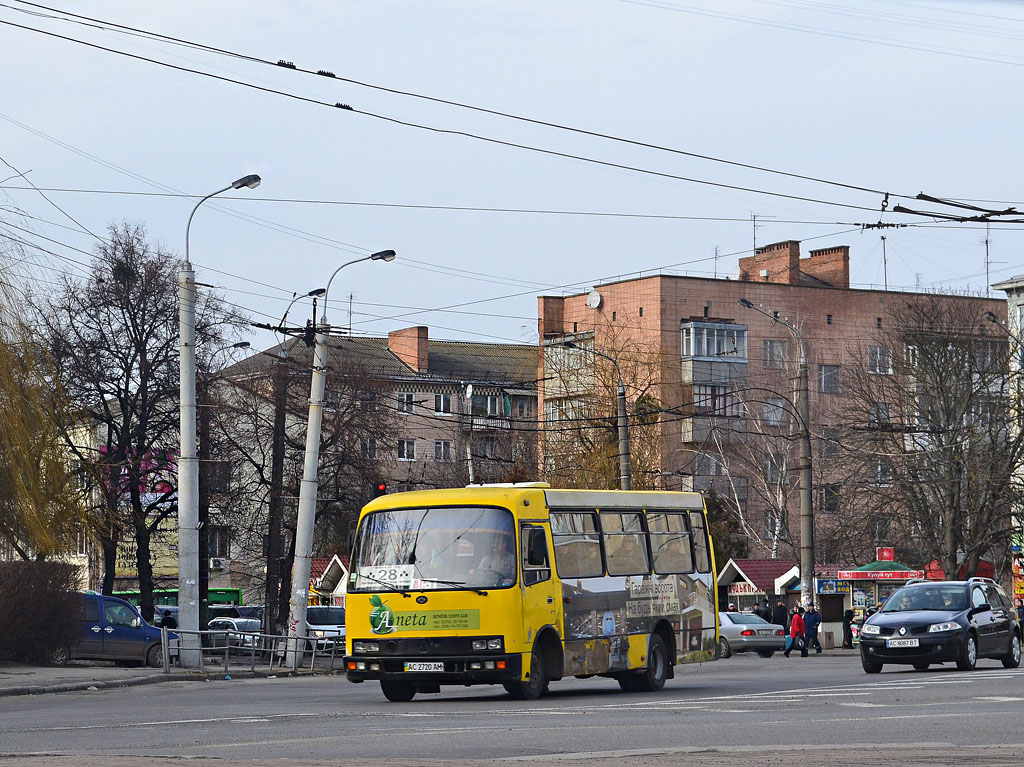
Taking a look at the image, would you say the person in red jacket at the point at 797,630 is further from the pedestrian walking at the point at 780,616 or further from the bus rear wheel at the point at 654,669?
the bus rear wheel at the point at 654,669

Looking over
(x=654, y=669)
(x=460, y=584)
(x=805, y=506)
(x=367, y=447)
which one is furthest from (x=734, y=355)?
(x=460, y=584)

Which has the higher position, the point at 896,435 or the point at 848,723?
the point at 896,435

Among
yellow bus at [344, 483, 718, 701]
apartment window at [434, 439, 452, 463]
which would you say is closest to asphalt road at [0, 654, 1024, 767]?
yellow bus at [344, 483, 718, 701]

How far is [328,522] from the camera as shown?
51.2 m

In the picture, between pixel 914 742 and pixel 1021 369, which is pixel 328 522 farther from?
pixel 914 742

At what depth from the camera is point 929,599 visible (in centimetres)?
2728

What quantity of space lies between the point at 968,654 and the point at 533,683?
9.59 m

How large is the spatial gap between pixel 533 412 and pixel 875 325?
20.9 m

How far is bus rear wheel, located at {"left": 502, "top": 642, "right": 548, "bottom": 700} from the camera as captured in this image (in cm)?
1992

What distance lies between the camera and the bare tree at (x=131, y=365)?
43.6 meters

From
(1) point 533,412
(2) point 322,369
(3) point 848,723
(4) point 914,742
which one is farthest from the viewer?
(1) point 533,412

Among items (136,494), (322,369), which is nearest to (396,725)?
(322,369)

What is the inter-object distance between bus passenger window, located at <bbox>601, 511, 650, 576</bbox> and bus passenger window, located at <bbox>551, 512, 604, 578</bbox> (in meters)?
0.26

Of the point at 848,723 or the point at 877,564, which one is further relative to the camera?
the point at 877,564
